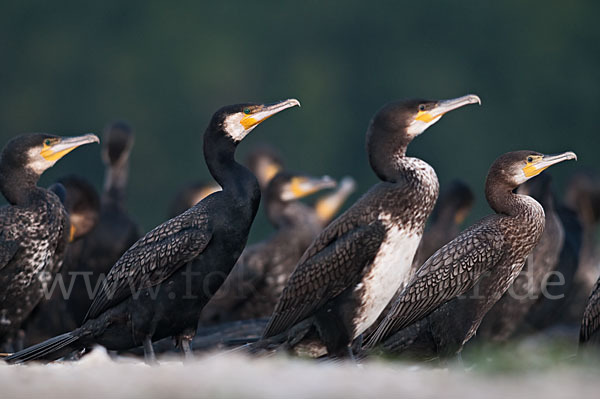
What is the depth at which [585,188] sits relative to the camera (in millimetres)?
10961

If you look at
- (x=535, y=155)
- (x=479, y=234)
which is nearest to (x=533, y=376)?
(x=479, y=234)

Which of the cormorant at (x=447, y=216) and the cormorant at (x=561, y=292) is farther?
the cormorant at (x=447, y=216)

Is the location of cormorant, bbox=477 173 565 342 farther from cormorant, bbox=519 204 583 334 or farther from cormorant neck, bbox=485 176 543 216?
cormorant neck, bbox=485 176 543 216

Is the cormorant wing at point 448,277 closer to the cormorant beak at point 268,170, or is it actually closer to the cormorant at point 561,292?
the cormorant at point 561,292

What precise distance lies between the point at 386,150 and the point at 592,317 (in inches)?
51.5

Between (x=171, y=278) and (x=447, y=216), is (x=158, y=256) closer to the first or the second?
(x=171, y=278)

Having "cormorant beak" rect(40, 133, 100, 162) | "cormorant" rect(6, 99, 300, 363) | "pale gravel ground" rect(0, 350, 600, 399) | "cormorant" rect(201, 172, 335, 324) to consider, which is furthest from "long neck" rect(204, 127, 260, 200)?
"cormorant" rect(201, 172, 335, 324)

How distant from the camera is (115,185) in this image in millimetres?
9211

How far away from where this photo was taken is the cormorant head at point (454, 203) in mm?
8914

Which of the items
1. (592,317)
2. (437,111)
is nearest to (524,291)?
(592,317)

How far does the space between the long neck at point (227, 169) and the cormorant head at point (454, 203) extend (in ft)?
11.4

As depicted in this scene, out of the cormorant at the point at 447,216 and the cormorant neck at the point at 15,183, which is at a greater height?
the cormorant neck at the point at 15,183

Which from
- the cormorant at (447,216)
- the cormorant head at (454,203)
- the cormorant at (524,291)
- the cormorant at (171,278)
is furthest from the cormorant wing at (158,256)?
the cormorant head at (454,203)

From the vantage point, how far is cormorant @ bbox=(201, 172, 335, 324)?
8414mm
